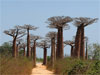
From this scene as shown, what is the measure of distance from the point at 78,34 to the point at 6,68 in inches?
582

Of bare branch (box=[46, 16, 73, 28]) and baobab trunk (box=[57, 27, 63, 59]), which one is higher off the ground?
bare branch (box=[46, 16, 73, 28])

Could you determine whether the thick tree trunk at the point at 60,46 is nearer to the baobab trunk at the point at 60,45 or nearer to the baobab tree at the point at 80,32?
the baobab trunk at the point at 60,45

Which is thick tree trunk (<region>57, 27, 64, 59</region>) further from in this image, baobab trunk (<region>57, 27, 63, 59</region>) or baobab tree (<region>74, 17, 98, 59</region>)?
baobab tree (<region>74, 17, 98, 59</region>)

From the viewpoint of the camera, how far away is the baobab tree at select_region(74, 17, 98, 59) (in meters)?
21.3

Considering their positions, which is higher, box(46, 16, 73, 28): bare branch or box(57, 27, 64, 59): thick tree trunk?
box(46, 16, 73, 28): bare branch

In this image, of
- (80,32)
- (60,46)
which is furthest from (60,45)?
(80,32)

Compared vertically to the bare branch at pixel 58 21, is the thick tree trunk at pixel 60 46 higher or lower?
lower

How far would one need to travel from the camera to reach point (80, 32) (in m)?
22.3

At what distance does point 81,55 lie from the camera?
2217 centimetres

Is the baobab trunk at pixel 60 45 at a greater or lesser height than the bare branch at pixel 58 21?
lesser

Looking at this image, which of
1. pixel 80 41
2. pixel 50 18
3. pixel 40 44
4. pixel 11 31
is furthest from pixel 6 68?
pixel 40 44

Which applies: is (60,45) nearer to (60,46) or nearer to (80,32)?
(60,46)

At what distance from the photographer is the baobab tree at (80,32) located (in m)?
21.3

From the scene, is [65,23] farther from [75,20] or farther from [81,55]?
[81,55]
